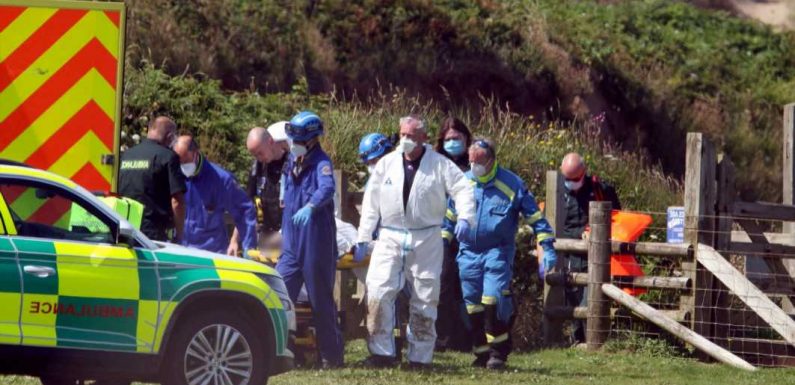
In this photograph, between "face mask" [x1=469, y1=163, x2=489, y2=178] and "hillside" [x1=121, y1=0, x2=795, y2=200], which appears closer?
"face mask" [x1=469, y1=163, x2=489, y2=178]

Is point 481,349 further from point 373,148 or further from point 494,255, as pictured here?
point 373,148

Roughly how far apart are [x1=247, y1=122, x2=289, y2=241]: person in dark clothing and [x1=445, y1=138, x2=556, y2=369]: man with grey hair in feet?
4.87

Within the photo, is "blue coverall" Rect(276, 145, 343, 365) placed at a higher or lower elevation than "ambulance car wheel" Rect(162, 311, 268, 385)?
higher

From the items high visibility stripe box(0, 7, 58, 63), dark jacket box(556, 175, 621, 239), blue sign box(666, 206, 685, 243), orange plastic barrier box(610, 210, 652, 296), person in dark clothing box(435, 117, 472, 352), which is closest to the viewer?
high visibility stripe box(0, 7, 58, 63)

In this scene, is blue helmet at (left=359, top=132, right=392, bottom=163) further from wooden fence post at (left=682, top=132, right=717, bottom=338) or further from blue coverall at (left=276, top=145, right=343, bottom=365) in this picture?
wooden fence post at (left=682, top=132, right=717, bottom=338)

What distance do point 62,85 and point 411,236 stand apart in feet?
9.07

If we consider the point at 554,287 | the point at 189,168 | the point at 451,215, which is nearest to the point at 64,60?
the point at 189,168

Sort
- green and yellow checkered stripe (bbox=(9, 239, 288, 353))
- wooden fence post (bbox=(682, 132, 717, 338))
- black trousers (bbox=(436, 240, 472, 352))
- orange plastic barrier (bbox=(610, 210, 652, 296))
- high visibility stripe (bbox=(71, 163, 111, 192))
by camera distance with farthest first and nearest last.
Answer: orange plastic barrier (bbox=(610, 210, 652, 296)), wooden fence post (bbox=(682, 132, 717, 338)), black trousers (bbox=(436, 240, 472, 352)), high visibility stripe (bbox=(71, 163, 111, 192)), green and yellow checkered stripe (bbox=(9, 239, 288, 353))

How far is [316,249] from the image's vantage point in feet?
38.2

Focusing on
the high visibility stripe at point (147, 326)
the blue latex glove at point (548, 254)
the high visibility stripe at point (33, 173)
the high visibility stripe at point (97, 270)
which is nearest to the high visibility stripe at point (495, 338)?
the blue latex glove at point (548, 254)

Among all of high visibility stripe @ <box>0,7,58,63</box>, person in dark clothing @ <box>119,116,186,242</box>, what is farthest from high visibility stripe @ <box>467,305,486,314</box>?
high visibility stripe @ <box>0,7,58,63</box>

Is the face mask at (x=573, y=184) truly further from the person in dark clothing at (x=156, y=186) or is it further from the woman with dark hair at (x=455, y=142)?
the person in dark clothing at (x=156, y=186)

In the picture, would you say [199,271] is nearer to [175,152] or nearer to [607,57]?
[175,152]

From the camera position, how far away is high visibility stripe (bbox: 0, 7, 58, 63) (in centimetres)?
1073
